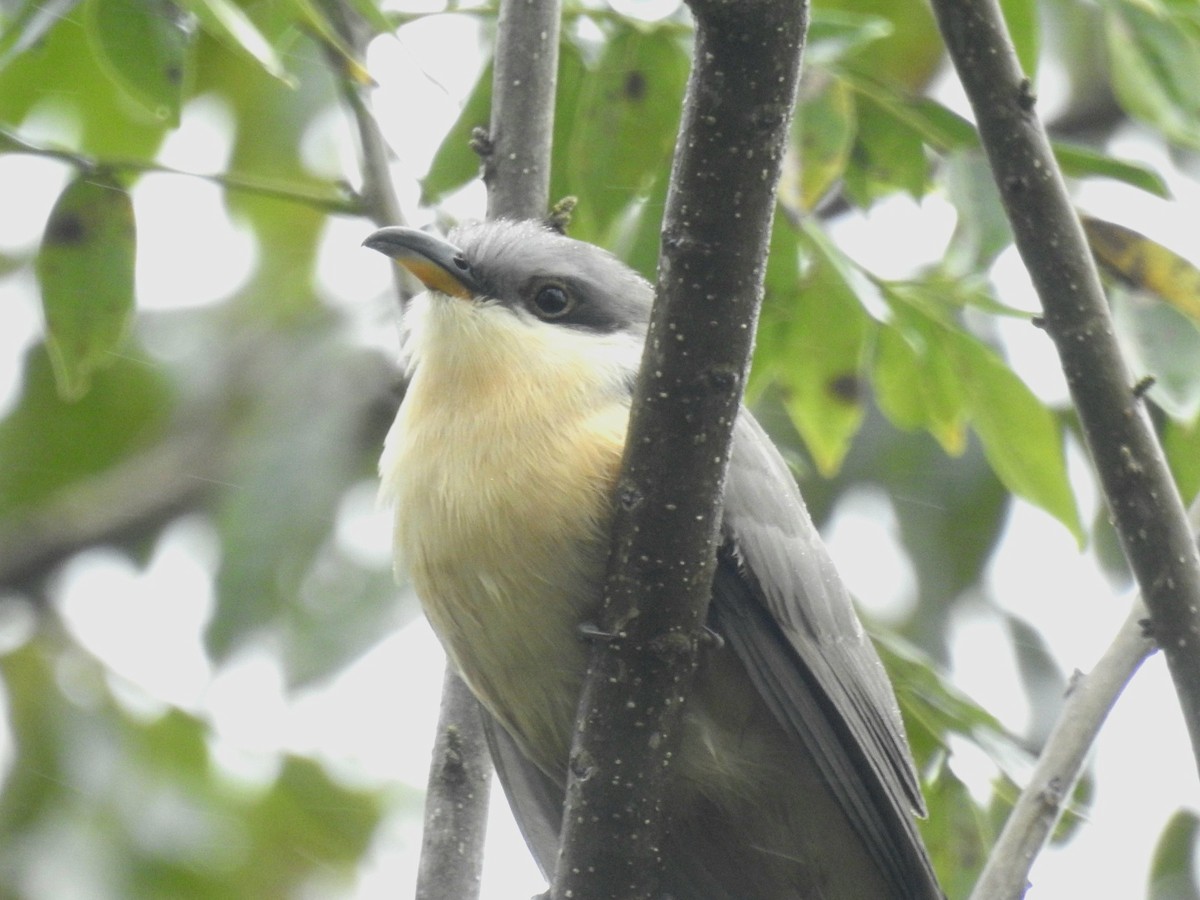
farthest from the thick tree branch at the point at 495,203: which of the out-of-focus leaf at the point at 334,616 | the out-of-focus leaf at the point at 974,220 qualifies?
the out-of-focus leaf at the point at 334,616

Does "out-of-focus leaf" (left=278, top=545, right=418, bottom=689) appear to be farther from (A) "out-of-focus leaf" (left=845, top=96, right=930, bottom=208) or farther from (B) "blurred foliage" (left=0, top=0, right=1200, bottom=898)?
(A) "out-of-focus leaf" (left=845, top=96, right=930, bottom=208)

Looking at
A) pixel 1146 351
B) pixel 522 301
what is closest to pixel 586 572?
pixel 522 301

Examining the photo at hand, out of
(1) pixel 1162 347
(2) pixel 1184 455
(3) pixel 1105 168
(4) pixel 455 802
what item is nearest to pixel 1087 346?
(1) pixel 1162 347

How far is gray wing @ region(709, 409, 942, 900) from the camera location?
3125mm

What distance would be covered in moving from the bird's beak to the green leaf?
0.57 meters

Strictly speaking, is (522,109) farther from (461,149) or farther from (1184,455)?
(1184,455)

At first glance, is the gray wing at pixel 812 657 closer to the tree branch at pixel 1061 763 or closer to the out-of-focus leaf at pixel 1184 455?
the tree branch at pixel 1061 763

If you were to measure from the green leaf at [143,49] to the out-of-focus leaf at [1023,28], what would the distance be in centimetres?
178

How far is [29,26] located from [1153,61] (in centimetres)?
238

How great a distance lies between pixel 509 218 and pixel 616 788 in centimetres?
158

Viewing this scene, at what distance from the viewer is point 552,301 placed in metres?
3.80

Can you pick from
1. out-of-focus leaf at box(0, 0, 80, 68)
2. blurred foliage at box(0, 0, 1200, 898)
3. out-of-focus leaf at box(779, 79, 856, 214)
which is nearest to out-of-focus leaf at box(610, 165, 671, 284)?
blurred foliage at box(0, 0, 1200, 898)

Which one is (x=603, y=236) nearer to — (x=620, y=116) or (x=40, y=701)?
(x=620, y=116)

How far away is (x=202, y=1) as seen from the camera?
9.12 feet
